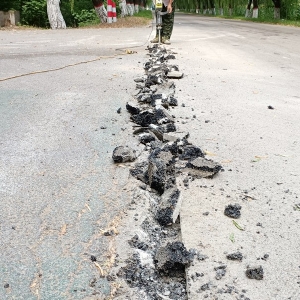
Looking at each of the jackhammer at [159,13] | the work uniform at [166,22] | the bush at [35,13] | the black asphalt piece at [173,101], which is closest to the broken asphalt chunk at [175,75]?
the black asphalt piece at [173,101]

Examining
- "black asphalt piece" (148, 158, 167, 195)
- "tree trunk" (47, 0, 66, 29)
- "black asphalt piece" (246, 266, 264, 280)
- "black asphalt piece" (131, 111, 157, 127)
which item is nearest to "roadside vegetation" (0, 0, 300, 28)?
"tree trunk" (47, 0, 66, 29)

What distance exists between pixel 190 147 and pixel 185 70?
13.6 ft

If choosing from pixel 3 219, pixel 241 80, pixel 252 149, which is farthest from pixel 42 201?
pixel 241 80

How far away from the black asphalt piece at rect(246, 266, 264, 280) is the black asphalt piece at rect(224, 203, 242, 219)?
1.60 ft

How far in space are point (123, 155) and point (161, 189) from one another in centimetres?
52

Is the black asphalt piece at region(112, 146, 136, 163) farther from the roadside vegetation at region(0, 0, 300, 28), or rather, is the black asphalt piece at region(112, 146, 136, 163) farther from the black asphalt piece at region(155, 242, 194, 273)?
the roadside vegetation at region(0, 0, 300, 28)

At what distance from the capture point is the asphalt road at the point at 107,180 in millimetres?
1752

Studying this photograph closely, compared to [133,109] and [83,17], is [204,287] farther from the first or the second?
[83,17]

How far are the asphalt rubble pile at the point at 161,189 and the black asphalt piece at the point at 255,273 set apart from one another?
4.5 inches

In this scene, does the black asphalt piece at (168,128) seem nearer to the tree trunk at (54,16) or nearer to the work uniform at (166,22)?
the work uniform at (166,22)

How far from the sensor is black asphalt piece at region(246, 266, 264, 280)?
1690 mm

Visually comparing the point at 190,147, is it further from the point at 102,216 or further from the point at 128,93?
the point at 128,93

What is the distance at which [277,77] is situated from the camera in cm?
652

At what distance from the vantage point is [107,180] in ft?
8.79
